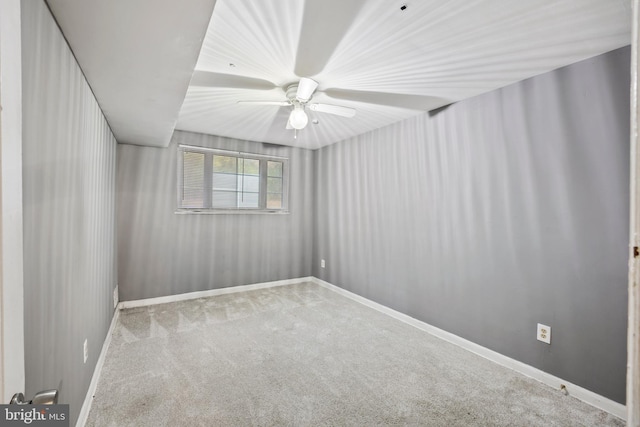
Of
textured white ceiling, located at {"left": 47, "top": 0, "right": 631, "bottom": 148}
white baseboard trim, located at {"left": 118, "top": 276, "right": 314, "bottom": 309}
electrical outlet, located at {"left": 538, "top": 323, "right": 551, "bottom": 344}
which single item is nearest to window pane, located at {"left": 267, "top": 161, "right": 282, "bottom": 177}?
white baseboard trim, located at {"left": 118, "top": 276, "right": 314, "bottom": 309}

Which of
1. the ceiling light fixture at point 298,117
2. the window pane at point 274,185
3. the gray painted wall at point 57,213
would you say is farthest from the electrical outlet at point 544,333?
the window pane at point 274,185

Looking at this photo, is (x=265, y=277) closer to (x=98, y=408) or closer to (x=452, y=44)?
(x=98, y=408)

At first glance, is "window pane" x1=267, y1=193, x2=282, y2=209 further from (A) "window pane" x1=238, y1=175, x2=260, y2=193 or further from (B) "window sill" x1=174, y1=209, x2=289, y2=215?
(A) "window pane" x1=238, y1=175, x2=260, y2=193

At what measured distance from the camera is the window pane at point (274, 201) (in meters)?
4.43

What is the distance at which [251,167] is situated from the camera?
4254 millimetres

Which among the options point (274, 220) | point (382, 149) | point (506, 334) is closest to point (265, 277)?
point (274, 220)

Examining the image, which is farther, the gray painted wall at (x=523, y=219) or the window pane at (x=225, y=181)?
the window pane at (x=225, y=181)

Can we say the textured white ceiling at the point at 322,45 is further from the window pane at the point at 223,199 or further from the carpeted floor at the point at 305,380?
the carpeted floor at the point at 305,380

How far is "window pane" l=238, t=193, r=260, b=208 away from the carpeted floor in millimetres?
1649

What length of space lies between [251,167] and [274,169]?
0.36m

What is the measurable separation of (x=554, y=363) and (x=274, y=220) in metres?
3.48

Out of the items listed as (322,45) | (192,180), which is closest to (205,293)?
(192,180)

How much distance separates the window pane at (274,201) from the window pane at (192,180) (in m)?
0.96

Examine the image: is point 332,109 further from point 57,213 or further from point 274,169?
point 274,169
